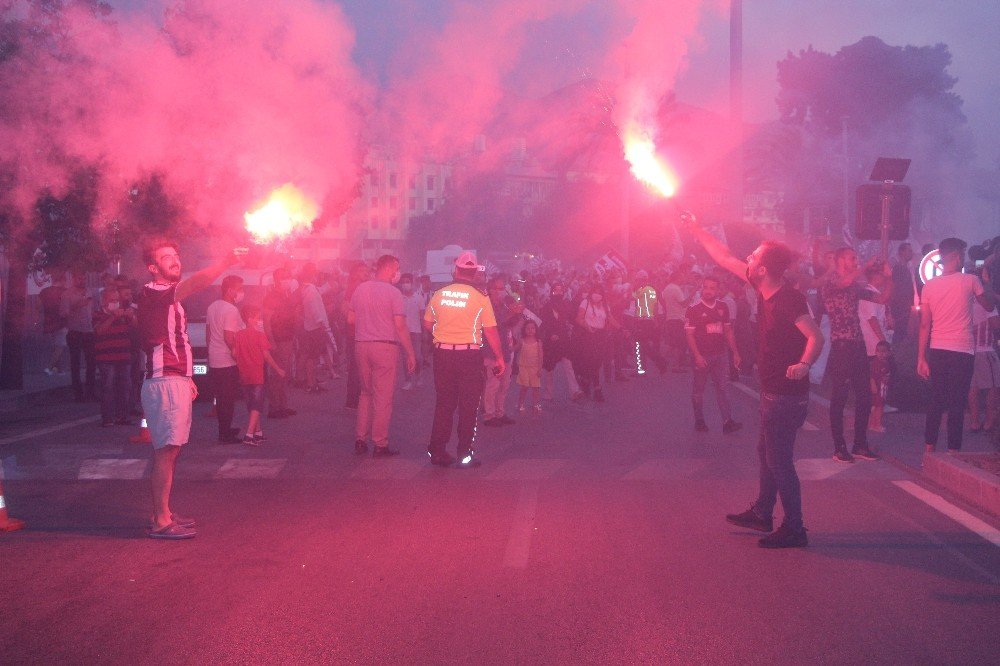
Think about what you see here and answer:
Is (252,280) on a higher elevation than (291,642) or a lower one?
Result: higher

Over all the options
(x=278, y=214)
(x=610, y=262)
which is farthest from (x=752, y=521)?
(x=610, y=262)

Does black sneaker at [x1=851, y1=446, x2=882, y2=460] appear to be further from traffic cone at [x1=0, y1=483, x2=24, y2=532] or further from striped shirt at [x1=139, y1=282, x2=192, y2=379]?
traffic cone at [x1=0, y1=483, x2=24, y2=532]

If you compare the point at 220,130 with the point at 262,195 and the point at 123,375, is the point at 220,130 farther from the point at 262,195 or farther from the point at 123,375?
the point at 123,375

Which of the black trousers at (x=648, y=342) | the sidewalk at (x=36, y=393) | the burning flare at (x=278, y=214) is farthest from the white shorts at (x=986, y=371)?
the sidewalk at (x=36, y=393)

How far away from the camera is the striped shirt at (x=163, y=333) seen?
22.2ft

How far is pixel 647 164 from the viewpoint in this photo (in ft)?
35.5

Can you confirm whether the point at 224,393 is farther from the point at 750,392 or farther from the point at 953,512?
the point at 750,392

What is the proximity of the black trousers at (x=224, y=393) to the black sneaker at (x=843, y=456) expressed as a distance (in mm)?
6237

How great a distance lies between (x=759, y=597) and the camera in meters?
5.50

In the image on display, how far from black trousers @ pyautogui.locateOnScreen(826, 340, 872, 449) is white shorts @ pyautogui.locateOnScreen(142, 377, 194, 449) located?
236 inches

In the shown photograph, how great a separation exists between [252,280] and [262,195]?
→ 6319 mm

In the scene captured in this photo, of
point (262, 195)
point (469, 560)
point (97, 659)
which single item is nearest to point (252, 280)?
point (262, 195)

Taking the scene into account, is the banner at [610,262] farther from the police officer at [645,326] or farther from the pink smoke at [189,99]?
the pink smoke at [189,99]

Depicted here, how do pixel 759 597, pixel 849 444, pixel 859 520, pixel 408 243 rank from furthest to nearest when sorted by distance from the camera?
1. pixel 408 243
2. pixel 849 444
3. pixel 859 520
4. pixel 759 597
